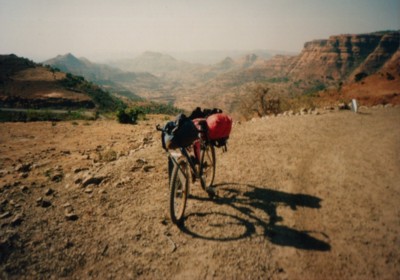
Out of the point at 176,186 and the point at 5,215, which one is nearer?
the point at 176,186

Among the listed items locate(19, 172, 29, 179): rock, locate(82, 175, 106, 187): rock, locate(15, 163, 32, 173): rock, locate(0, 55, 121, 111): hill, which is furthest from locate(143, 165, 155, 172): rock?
locate(0, 55, 121, 111): hill

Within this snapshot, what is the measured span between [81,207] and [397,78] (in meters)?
49.7

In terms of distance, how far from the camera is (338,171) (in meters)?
6.58

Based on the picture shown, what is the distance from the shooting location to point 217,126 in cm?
491

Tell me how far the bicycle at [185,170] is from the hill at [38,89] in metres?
48.0

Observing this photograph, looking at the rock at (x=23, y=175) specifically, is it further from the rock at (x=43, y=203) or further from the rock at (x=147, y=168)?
the rock at (x=147, y=168)

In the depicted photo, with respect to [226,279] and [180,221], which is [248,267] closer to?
[226,279]

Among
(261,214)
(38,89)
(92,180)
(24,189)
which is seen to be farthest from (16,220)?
(38,89)

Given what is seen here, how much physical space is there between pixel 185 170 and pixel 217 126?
46.8 inches

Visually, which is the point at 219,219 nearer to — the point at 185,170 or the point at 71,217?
the point at 185,170

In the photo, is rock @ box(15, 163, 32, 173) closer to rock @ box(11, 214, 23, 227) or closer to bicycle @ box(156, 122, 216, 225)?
rock @ box(11, 214, 23, 227)

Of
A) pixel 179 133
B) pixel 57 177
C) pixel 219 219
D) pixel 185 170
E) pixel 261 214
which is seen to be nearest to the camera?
pixel 179 133

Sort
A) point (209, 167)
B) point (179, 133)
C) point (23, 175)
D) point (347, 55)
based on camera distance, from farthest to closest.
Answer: point (347, 55), point (23, 175), point (209, 167), point (179, 133)

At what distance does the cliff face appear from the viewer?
4889 inches
